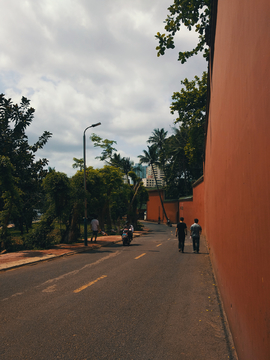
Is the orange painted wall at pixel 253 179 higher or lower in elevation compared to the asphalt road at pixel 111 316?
higher

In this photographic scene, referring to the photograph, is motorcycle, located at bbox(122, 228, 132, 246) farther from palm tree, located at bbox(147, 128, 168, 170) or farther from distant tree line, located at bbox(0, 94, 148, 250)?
palm tree, located at bbox(147, 128, 168, 170)

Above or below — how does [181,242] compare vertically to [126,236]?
above

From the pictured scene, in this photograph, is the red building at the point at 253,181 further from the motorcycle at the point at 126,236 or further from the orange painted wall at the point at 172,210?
the orange painted wall at the point at 172,210

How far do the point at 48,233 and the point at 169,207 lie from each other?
40867 millimetres

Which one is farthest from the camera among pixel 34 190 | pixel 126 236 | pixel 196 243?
pixel 34 190

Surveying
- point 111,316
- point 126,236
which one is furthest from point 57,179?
point 111,316

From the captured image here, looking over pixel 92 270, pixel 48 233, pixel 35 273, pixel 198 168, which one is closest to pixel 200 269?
pixel 92 270

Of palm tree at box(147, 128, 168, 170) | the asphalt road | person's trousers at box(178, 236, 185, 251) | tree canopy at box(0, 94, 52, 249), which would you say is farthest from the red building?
palm tree at box(147, 128, 168, 170)

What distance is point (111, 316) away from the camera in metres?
5.25

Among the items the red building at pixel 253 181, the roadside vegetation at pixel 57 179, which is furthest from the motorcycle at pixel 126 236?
the red building at pixel 253 181

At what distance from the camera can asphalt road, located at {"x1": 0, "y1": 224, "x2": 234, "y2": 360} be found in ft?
13.1

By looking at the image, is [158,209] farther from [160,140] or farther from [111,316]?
[111,316]

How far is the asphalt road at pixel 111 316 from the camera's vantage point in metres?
3.99

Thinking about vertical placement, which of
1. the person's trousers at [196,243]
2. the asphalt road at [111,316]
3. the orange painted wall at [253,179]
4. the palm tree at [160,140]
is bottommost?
the asphalt road at [111,316]
